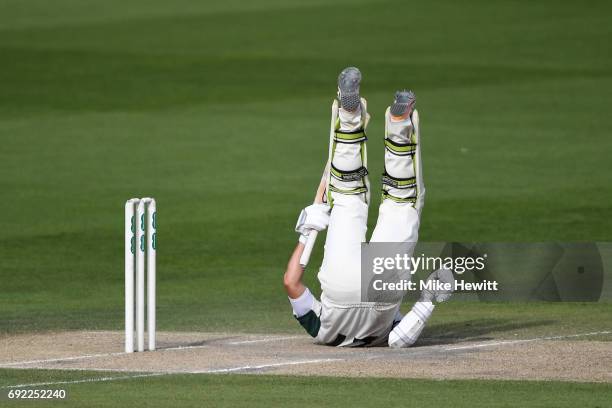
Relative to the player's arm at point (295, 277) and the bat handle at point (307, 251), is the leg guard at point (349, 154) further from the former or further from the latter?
the player's arm at point (295, 277)

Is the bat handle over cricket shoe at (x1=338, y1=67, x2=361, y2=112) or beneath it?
beneath

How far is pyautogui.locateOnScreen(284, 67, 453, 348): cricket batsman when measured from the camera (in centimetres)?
1263

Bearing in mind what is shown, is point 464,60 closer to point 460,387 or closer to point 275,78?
point 275,78

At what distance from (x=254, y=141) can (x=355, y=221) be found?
1783 centimetres

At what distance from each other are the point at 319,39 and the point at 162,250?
85.4 feet

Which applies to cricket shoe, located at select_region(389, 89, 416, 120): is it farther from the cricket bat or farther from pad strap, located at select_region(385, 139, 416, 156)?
the cricket bat

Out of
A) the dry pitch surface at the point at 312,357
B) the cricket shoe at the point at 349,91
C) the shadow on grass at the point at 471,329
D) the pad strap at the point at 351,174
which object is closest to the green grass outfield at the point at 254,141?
the shadow on grass at the point at 471,329

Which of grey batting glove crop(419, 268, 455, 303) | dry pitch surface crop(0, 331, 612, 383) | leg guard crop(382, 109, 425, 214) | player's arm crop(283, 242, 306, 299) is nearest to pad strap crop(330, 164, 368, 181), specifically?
leg guard crop(382, 109, 425, 214)

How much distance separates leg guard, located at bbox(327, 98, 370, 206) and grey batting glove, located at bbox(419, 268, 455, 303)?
914 mm

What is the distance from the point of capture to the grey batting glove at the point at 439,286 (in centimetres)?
1259

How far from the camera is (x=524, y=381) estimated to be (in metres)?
11.1

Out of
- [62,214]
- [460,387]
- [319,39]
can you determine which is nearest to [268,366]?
[460,387]

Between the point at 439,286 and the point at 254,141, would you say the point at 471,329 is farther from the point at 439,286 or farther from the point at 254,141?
the point at 254,141

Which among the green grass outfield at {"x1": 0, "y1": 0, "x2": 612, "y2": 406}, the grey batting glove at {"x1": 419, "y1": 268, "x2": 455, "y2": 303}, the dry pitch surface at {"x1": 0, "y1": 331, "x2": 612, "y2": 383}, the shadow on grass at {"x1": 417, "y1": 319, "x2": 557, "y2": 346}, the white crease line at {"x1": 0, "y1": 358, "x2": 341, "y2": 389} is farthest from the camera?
the green grass outfield at {"x1": 0, "y1": 0, "x2": 612, "y2": 406}
